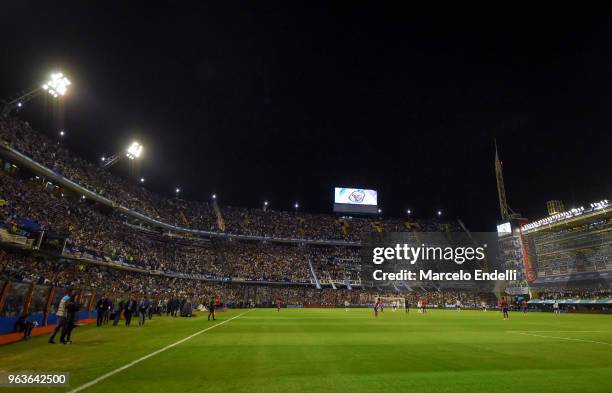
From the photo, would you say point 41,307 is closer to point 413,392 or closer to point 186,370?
point 186,370

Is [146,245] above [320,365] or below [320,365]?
above

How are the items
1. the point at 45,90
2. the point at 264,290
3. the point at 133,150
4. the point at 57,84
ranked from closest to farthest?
1. the point at 57,84
2. the point at 45,90
3. the point at 133,150
4. the point at 264,290

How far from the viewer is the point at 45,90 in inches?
1640

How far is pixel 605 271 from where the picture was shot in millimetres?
65438

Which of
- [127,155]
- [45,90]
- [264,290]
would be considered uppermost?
[45,90]

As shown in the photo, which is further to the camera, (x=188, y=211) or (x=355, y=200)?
(x=355, y=200)

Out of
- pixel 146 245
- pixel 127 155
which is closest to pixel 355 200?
pixel 146 245

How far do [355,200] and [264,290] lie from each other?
3114 cm

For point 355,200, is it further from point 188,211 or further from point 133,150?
point 133,150

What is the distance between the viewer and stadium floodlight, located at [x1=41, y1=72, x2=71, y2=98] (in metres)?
40.6

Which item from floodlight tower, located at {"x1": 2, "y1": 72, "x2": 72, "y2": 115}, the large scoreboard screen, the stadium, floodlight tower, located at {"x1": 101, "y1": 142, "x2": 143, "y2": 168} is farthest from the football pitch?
the large scoreboard screen

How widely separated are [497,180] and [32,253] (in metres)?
139

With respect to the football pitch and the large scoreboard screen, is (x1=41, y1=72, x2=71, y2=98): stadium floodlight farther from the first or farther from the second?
the large scoreboard screen

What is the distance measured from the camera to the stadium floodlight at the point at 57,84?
40562mm
